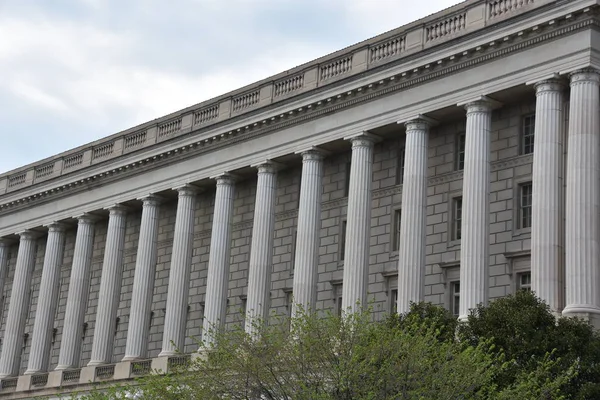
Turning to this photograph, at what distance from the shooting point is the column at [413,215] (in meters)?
48.5

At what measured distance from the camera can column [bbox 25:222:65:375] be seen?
71.9 meters

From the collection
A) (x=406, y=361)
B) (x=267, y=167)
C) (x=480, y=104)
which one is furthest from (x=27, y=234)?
(x=406, y=361)

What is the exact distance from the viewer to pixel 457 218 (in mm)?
51438

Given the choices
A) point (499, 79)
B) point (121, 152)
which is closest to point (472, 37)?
point (499, 79)

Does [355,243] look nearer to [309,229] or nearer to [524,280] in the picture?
[309,229]

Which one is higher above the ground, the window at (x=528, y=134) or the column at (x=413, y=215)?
the window at (x=528, y=134)

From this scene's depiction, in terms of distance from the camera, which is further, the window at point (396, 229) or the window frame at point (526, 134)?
the window at point (396, 229)

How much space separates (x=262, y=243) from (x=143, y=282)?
10.4m

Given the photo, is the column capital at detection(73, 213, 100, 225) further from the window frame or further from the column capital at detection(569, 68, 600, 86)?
the column capital at detection(569, 68, 600, 86)

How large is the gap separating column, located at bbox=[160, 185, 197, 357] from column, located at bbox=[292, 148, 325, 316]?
856 cm

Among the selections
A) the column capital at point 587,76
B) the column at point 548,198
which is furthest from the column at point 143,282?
the column capital at point 587,76

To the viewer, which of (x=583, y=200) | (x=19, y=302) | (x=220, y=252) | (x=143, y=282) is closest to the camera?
Answer: (x=583, y=200)

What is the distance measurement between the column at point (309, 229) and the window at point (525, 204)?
10.9 meters

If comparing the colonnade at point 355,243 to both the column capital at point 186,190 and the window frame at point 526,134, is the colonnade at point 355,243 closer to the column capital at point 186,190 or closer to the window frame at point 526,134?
the column capital at point 186,190
